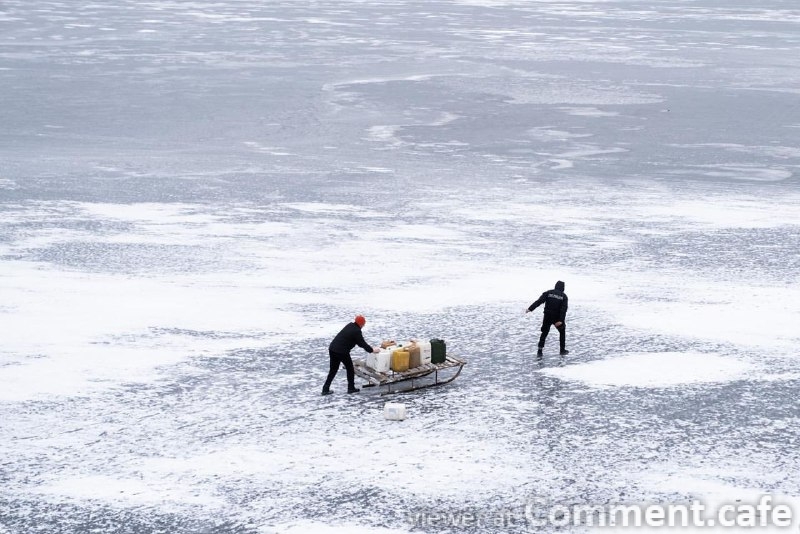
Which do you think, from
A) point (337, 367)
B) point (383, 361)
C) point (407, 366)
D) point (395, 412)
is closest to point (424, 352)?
point (407, 366)

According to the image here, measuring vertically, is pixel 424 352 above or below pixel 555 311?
below

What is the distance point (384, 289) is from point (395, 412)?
707 cm

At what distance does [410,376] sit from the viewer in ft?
53.3

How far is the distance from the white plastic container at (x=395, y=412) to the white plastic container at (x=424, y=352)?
152cm

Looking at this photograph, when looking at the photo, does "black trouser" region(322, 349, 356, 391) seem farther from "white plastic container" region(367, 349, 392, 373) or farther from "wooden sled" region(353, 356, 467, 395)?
"white plastic container" region(367, 349, 392, 373)

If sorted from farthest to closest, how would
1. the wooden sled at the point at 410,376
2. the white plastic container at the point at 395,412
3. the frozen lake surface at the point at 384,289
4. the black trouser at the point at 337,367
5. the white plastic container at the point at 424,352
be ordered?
1. the white plastic container at the point at 424,352
2. the wooden sled at the point at 410,376
3. the black trouser at the point at 337,367
4. the white plastic container at the point at 395,412
5. the frozen lake surface at the point at 384,289

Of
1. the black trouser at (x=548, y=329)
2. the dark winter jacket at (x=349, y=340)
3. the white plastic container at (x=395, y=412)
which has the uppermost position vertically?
the dark winter jacket at (x=349, y=340)

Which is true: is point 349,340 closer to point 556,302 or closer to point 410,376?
point 410,376

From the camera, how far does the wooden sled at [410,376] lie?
16.2 meters

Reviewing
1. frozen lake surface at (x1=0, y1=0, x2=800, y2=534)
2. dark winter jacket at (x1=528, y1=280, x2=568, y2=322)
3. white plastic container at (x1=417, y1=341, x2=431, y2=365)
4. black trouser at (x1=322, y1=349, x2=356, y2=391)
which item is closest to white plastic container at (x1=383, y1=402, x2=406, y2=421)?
frozen lake surface at (x1=0, y1=0, x2=800, y2=534)

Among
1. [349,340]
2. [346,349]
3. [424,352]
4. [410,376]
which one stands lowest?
[410,376]

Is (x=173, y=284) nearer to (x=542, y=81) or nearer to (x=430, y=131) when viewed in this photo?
(x=430, y=131)

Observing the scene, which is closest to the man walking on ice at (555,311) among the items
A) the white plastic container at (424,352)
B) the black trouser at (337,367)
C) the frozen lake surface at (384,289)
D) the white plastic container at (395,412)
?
the frozen lake surface at (384,289)

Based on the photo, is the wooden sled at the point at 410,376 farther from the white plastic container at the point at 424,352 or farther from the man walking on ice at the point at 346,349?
the man walking on ice at the point at 346,349
